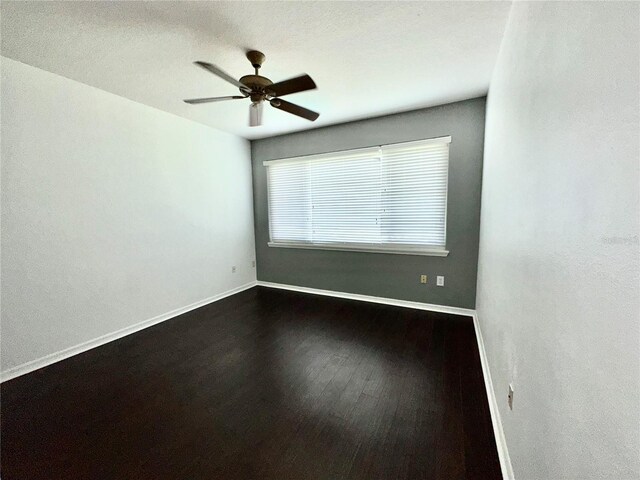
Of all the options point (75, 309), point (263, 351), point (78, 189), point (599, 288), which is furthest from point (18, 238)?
point (599, 288)

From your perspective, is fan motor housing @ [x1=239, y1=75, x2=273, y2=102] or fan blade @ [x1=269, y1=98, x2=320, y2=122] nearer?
fan motor housing @ [x1=239, y1=75, x2=273, y2=102]

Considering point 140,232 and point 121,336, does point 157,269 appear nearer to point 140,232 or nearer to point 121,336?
point 140,232

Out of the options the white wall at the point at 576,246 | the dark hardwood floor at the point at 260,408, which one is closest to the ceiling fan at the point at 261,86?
the white wall at the point at 576,246

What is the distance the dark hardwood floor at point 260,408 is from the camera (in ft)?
4.34

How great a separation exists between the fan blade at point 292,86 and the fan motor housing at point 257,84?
0.04 meters

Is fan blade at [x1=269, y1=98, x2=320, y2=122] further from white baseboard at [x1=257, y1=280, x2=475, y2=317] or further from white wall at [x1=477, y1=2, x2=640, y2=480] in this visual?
white baseboard at [x1=257, y1=280, x2=475, y2=317]

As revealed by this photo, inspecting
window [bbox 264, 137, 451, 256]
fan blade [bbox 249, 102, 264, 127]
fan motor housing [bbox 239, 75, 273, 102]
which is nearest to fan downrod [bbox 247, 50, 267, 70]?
fan motor housing [bbox 239, 75, 273, 102]

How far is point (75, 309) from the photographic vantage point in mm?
2371

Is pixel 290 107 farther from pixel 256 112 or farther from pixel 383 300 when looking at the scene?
pixel 383 300

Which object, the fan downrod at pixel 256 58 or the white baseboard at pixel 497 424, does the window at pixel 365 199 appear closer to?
the white baseboard at pixel 497 424

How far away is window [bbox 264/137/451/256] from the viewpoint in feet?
10.0

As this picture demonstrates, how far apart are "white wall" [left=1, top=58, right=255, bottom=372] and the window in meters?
1.08

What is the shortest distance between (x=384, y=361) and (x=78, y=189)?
126 inches

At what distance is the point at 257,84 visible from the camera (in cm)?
183
